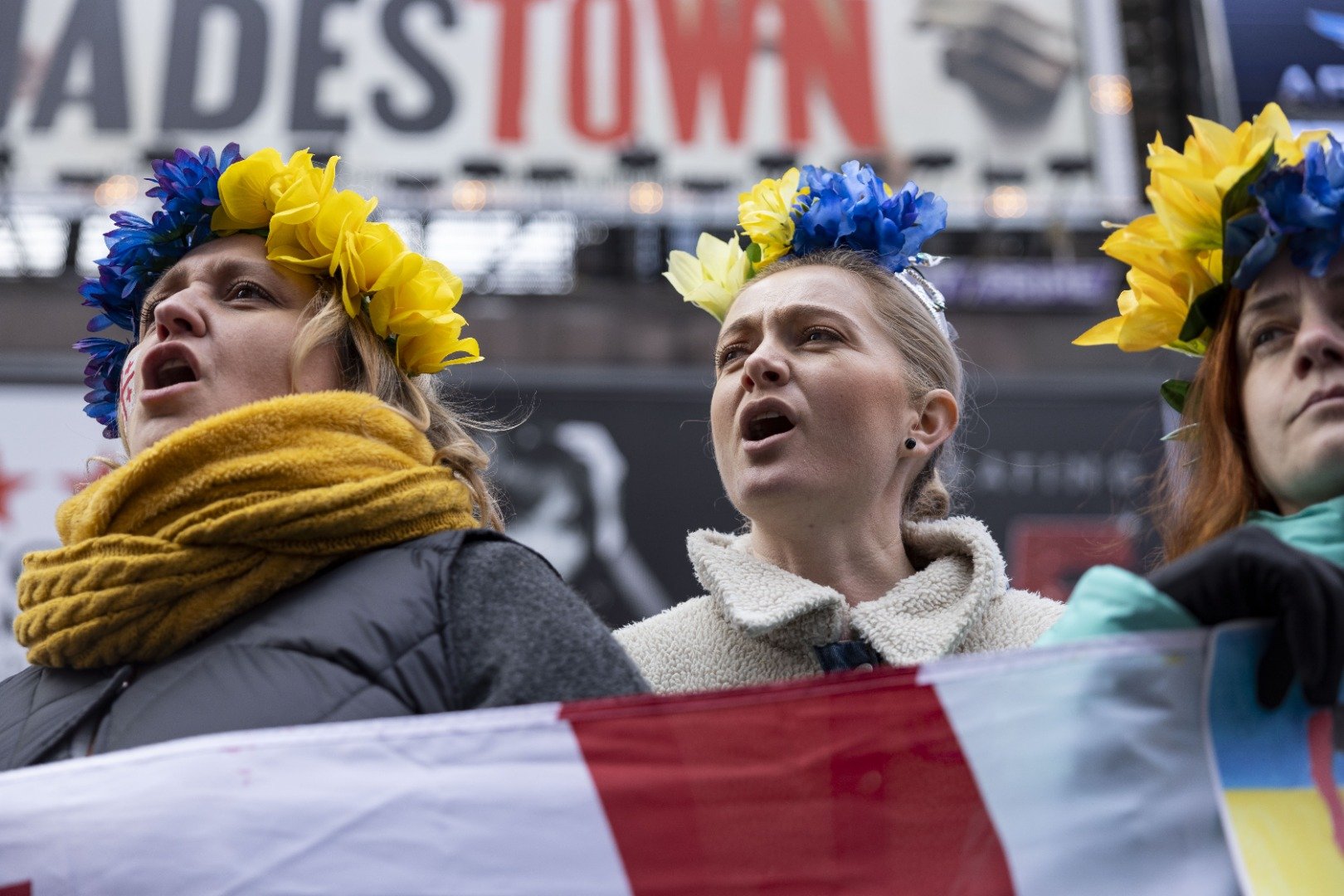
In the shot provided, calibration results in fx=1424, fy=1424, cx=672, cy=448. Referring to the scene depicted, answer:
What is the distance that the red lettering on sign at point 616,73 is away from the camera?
365 inches

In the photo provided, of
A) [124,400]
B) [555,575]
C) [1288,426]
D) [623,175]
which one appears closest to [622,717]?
[555,575]

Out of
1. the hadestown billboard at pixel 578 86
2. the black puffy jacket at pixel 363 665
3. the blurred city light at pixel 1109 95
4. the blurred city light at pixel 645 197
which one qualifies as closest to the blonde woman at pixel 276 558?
the black puffy jacket at pixel 363 665

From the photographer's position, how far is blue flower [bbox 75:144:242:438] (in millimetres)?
2562

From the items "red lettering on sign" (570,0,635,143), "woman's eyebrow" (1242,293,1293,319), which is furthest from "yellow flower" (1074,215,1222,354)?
"red lettering on sign" (570,0,635,143)

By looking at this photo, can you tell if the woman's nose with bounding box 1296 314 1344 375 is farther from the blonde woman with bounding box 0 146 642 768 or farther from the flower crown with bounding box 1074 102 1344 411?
the blonde woman with bounding box 0 146 642 768

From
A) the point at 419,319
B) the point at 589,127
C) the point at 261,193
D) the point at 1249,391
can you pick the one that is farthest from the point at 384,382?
the point at 589,127

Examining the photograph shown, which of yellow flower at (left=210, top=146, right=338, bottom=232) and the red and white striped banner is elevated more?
yellow flower at (left=210, top=146, right=338, bottom=232)

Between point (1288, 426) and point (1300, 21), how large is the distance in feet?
30.8

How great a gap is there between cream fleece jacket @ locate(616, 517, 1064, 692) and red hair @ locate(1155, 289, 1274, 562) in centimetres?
60

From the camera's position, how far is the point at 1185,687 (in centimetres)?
163

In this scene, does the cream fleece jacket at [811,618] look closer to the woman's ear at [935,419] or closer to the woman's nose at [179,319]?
the woman's ear at [935,419]

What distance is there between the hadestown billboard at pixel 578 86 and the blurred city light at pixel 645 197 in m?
0.13

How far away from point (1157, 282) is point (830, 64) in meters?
7.72

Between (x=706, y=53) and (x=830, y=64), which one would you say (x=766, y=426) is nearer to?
(x=706, y=53)
